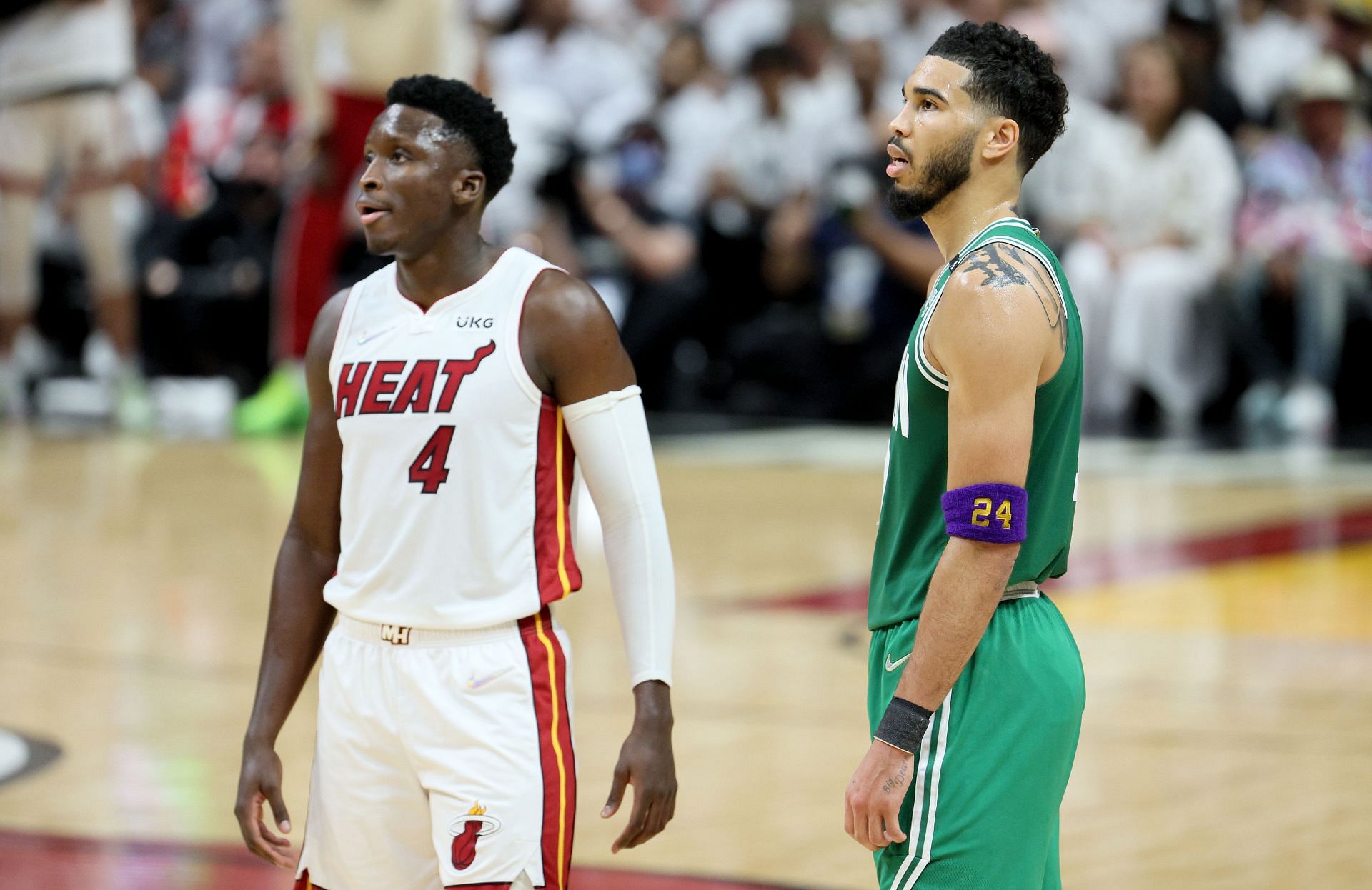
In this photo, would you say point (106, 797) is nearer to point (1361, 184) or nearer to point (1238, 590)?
point (1238, 590)

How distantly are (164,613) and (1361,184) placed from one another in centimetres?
746

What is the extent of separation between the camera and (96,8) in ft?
37.6

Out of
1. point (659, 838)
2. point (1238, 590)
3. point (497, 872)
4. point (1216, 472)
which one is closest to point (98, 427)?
point (1216, 472)

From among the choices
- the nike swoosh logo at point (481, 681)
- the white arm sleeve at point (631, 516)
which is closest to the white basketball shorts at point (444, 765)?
the nike swoosh logo at point (481, 681)

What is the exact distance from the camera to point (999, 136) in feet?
8.67

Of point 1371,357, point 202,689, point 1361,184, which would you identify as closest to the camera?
point 202,689

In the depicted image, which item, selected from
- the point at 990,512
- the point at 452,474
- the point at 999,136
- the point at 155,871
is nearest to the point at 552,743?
the point at 452,474

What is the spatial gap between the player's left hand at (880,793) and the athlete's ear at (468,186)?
3.46ft

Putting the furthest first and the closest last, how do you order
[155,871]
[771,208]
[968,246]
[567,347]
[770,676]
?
1. [771,208]
2. [770,676]
3. [155,871]
4. [567,347]
5. [968,246]

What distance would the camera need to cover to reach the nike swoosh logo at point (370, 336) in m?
2.97

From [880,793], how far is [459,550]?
73 centimetres

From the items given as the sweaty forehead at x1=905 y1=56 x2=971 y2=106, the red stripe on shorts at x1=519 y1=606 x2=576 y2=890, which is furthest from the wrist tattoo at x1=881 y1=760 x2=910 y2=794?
the sweaty forehead at x1=905 y1=56 x2=971 y2=106

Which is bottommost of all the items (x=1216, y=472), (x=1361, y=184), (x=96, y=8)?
(x=1216, y=472)

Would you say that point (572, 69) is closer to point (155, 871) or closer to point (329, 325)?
point (155, 871)
